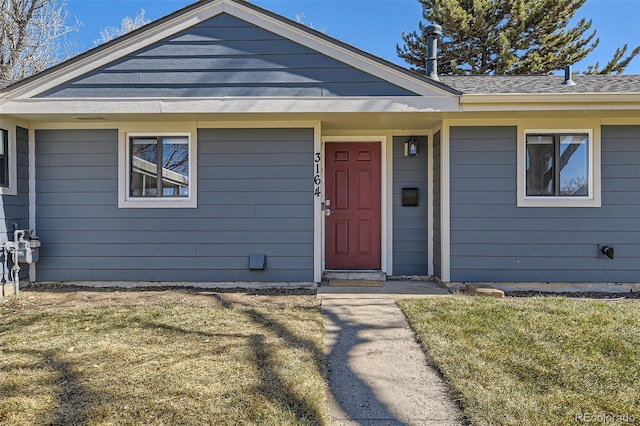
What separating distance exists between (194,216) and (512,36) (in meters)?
14.0

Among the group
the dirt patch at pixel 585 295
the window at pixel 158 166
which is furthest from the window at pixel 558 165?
the window at pixel 158 166

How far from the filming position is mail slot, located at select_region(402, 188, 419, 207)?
→ 6.05 metres

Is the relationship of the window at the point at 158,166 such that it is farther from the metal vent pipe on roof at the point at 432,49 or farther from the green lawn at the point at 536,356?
the metal vent pipe on roof at the point at 432,49

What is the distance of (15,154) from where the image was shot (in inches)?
Answer: 204

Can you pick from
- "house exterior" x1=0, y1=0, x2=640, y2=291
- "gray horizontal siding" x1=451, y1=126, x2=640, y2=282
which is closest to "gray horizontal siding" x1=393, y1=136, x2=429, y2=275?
"house exterior" x1=0, y1=0, x2=640, y2=291

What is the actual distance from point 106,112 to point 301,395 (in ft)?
14.6

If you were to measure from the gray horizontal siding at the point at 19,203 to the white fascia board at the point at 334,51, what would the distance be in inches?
132

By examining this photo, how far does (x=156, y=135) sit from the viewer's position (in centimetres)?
546

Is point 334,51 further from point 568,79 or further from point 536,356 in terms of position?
point 536,356

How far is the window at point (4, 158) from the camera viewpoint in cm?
502

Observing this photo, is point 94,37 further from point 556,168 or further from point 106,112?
point 556,168

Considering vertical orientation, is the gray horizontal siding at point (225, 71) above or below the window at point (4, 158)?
above

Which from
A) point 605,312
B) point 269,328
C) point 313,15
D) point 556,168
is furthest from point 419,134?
point 313,15

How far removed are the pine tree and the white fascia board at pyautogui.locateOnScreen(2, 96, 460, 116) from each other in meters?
10.4
